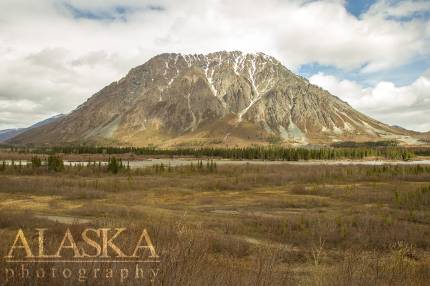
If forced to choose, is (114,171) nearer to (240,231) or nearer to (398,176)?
(398,176)

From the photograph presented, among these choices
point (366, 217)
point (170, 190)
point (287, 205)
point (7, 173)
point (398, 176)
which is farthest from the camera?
point (7, 173)

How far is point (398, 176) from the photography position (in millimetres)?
73000

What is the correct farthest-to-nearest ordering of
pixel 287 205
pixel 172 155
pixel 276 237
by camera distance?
pixel 172 155 < pixel 287 205 < pixel 276 237

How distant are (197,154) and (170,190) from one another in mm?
138557

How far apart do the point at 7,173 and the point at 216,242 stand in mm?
75277

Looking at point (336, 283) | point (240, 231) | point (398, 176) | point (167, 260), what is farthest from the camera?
point (398, 176)

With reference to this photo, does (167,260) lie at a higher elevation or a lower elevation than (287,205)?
higher

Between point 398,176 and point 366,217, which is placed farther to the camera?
point 398,176

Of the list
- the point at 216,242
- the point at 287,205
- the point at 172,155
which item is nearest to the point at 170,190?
the point at 287,205

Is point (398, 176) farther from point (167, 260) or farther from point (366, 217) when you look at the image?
point (167, 260)

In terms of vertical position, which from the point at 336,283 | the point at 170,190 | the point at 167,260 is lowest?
the point at 170,190

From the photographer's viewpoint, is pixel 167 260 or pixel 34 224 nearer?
pixel 167 260

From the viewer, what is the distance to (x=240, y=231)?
20578 millimetres

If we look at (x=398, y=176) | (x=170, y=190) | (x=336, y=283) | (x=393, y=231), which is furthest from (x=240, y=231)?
(x=398, y=176)
